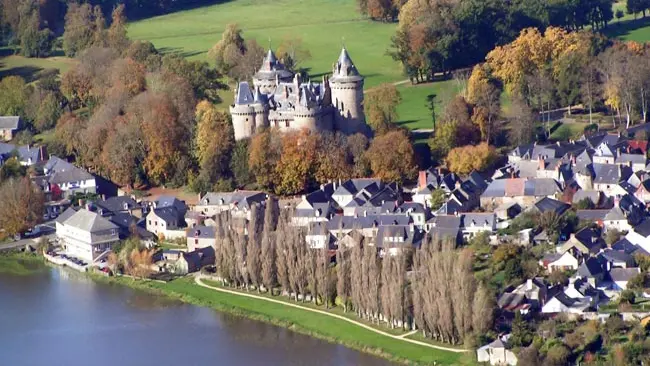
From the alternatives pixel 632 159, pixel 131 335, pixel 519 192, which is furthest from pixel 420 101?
pixel 131 335

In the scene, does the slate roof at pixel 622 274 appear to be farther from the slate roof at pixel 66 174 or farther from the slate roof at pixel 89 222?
the slate roof at pixel 66 174

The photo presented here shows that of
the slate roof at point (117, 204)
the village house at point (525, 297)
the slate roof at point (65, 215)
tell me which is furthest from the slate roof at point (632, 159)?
the slate roof at point (65, 215)

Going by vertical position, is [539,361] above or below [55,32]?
below

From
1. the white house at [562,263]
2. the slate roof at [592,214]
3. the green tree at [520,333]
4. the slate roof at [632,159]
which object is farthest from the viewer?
the slate roof at [632,159]

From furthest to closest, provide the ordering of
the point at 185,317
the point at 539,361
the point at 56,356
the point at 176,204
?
the point at 176,204
the point at 185,317
the point at 56,356
the point at 539,361

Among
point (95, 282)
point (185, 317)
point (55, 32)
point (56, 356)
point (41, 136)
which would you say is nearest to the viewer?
point (56, 356)

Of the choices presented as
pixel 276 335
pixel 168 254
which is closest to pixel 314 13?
pixel 168 254

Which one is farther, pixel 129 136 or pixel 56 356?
pixel 129 136

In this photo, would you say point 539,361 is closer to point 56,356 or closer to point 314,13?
point 56,356
